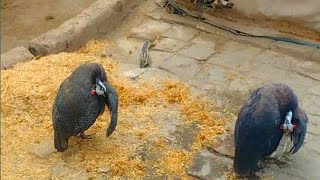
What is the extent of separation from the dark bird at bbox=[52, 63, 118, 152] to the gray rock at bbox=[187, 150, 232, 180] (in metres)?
0.71

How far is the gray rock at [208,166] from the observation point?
430cm

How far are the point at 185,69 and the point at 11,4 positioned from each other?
13.0 feet

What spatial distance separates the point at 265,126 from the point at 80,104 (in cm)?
141

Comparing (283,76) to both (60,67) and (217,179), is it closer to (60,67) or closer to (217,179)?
(217,179)

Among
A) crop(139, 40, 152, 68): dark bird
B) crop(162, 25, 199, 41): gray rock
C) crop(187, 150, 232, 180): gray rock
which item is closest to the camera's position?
crop(187, 150, 232, 180): gray rock

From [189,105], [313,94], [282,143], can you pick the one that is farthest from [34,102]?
[313,94]

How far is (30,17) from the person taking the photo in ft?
27.0

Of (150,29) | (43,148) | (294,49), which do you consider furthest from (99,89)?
(294,49)

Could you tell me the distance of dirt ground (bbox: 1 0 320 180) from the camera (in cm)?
→ 437

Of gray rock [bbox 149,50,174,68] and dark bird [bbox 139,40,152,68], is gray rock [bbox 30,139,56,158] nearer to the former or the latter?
dark bird [bbox 139,40,152,68]

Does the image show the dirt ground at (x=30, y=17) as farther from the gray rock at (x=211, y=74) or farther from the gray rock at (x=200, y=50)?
the gray rock at (x=211, y=74)

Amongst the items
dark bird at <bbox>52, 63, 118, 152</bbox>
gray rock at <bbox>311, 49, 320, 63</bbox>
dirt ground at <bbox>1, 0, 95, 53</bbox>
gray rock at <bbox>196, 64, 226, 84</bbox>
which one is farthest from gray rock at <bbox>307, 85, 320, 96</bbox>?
dirt ground at <bbox>1, 0, 95, 53</bbox>

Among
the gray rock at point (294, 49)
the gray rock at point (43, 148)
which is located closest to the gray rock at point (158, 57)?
the gray rock at point (294, 49)

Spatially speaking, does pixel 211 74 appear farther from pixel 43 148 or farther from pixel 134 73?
pixel 43 148
